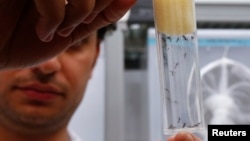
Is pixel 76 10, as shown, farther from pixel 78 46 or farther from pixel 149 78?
pixel 149 78

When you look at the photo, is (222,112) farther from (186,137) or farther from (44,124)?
(186,137)

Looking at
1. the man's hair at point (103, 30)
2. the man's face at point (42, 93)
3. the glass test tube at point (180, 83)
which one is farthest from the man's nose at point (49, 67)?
the glass test tube at point (180, 83)

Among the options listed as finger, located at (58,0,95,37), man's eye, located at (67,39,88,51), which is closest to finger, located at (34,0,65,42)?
finger, located at (58,0,95,37)

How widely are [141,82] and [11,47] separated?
1024 millimetres

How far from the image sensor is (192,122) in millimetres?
691

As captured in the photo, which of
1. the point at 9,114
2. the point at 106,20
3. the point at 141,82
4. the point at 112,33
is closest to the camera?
the point at 106,20

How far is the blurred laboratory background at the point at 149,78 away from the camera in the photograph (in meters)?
1.55

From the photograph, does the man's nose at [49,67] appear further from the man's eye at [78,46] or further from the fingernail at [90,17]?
the fingernail at [90,17]

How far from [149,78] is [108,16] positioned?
99 centimetres

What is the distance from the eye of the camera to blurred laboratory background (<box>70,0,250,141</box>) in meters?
1.55

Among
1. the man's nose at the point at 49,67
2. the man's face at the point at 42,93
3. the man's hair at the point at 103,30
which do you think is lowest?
the man's face at the point at 42,93

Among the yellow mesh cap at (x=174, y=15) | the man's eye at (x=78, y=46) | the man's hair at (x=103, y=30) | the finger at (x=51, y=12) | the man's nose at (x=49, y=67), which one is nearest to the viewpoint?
the finger at (x=51, y=12)

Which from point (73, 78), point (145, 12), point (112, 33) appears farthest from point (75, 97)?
point (145, 12)

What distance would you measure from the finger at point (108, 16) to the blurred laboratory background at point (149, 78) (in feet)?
3.00
